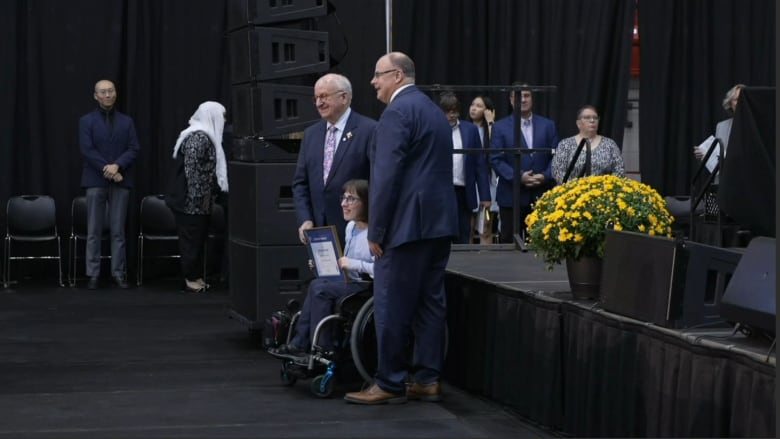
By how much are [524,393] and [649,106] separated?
Answer: 7.02 metres

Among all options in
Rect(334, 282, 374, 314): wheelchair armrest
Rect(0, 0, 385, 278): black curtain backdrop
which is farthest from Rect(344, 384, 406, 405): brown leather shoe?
Rect(0, 0, 385, 278): black curtain backdrop

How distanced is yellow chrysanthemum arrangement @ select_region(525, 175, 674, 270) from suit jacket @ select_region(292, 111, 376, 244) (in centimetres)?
166

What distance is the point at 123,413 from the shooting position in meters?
6.14

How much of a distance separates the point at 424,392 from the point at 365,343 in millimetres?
368

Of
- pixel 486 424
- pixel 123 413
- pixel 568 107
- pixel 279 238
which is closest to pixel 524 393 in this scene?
pixel 486 424

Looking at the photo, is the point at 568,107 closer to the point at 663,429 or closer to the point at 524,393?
the point at 524,393

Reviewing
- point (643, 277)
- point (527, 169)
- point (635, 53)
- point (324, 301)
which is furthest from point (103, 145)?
point (643, 277)

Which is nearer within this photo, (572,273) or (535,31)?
(572,273)

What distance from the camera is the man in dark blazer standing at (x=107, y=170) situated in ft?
37.4

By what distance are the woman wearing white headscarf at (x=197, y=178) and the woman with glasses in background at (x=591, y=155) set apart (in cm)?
274

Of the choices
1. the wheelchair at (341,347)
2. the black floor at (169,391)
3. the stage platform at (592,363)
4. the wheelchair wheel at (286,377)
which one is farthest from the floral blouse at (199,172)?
the wheelchair at (341,347)

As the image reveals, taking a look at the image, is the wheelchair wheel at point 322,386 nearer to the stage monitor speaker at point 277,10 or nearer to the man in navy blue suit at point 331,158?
the man in navy blue suit at point 331,158

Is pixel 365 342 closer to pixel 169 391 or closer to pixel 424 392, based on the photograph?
pixel 424 392

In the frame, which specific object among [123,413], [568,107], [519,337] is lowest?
[123,413]
